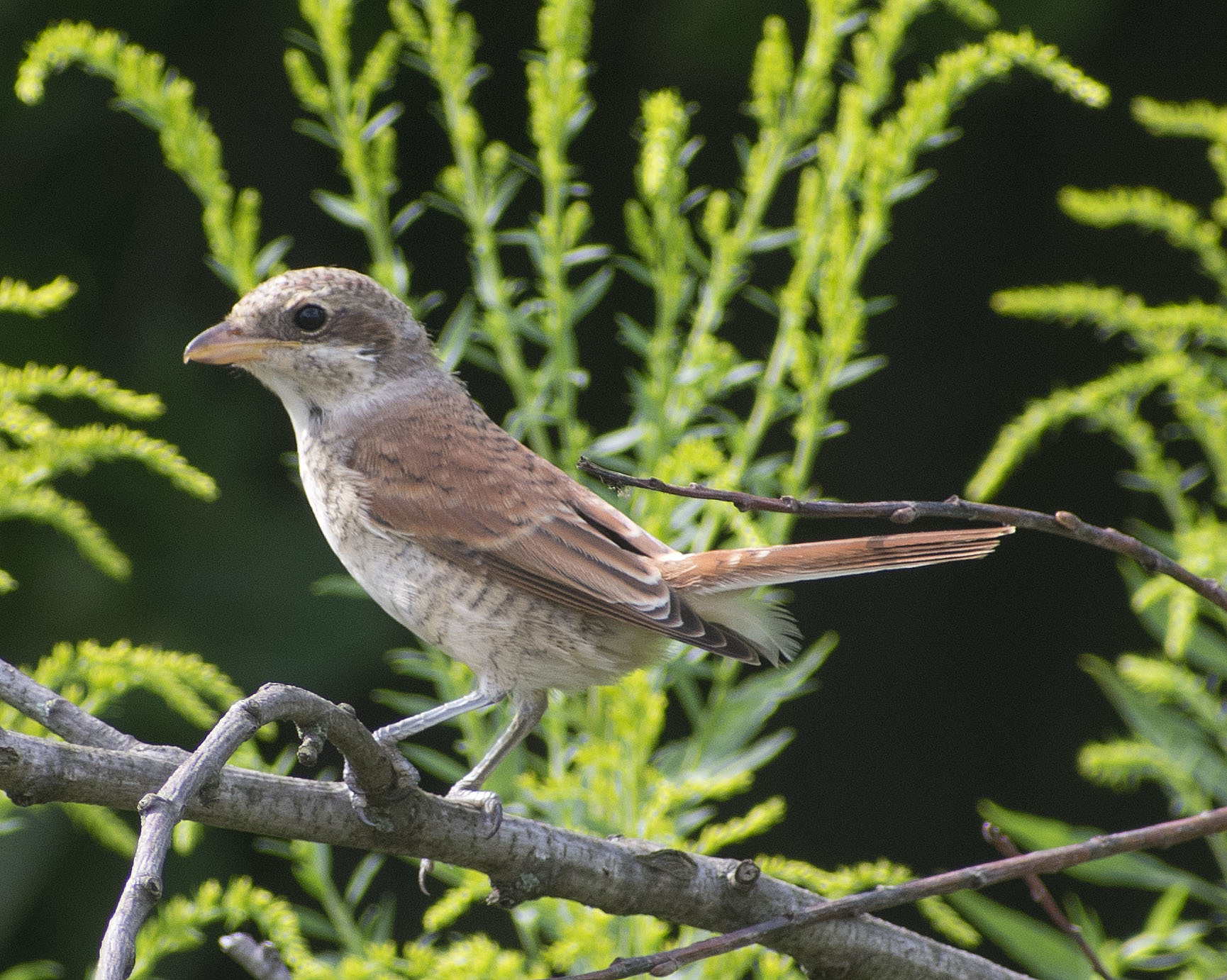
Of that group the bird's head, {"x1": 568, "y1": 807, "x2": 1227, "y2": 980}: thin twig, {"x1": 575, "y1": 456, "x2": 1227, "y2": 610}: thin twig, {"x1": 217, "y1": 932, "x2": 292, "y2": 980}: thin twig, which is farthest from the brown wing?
{"x1": 217, "y1": 932, "x2": 292, "y2": 980}: thin twig

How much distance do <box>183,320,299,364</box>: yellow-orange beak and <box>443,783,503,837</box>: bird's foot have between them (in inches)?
31.8

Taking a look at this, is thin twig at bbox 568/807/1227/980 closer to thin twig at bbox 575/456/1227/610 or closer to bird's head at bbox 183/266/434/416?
thin twig at bbox 575/456/1227/610

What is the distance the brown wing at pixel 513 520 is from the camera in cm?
186

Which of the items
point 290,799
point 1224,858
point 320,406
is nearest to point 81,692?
point 320,406

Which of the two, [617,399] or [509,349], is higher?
[617,399]

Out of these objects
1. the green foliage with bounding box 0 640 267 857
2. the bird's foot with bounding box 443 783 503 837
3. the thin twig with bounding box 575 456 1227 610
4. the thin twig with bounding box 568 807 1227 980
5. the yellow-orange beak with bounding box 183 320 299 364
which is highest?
the yellow-orange beak with bounding box 183 320 299 364

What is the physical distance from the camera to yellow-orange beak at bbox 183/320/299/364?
203cm

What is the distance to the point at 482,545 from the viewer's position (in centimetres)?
195

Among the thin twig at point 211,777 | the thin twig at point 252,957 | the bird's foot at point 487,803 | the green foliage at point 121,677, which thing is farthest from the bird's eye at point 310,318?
the thin twig at point 252,957

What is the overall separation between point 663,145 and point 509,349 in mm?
417

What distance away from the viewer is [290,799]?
4.27 ft

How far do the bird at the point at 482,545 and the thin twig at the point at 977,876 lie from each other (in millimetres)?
385

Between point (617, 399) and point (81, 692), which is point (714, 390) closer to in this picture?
point (81, 692)

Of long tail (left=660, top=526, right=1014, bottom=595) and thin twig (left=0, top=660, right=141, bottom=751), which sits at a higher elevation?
long tail (left=660, top=526, right=1014, bottom=595)
